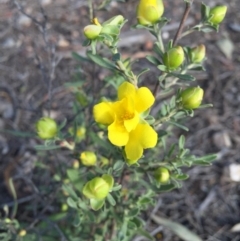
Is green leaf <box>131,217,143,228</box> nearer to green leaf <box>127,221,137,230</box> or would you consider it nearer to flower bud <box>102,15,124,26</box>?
green leaf <box>127,221,137,230</box>

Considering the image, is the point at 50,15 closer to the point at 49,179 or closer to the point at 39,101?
the point at 39,101

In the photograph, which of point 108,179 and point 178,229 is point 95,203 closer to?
point 108,179

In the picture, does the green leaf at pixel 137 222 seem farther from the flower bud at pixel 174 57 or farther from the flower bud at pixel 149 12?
the flower bud at pixel 149 12

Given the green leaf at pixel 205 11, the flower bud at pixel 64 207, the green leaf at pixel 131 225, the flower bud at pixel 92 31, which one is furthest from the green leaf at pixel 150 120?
the flower bud at pixel 64 207

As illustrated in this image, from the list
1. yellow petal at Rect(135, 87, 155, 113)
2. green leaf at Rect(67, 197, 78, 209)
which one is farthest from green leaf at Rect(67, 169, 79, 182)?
yellow petal at Rect(135, 87, 155, 113)

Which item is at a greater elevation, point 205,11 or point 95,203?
point 205,11

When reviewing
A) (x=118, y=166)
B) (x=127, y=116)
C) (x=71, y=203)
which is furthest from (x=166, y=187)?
(x=127, y=116)
